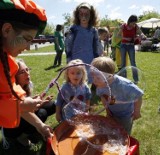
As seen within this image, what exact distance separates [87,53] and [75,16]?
1.96 ft

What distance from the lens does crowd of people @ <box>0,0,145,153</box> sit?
1545 millimetres

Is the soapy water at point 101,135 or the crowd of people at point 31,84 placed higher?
the crowd of people at point 31,84

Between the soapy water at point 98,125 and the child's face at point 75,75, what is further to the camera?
the child's face at point 75,75

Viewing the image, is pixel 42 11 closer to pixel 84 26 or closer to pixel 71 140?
pixel 71 140

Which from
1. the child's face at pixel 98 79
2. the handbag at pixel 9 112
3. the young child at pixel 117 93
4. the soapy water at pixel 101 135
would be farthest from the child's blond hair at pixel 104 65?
the handbag at pixel 9 112

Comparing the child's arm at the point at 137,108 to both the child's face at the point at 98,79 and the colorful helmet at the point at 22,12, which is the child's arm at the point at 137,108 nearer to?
the child's face at the point at 98,79

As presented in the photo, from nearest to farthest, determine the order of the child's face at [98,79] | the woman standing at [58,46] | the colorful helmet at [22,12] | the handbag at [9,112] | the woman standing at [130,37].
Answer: the colorful helmet at [22,12] → the handbag at [9,112] → the child's face at [98,79] → the woman standing at [130,37] → the woman standing at [58,46]

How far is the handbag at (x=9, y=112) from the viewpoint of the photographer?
5.59 feet

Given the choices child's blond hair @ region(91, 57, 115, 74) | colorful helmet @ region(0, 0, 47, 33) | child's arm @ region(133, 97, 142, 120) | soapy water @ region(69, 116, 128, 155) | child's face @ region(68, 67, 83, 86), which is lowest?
soapy water @ region(69, 116, 128, 155)

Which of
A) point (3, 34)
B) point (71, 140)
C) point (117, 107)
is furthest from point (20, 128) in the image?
point (3, 34)

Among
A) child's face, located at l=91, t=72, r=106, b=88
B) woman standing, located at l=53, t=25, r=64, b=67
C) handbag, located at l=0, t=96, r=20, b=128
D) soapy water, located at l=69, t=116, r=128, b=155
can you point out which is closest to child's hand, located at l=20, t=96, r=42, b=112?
handbag, located at l=0, t=96, r=20, b=128

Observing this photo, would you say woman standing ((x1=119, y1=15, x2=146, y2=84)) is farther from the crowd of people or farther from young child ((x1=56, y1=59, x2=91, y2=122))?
young child ((x1=56, y1=59, x2=91, y2=122))

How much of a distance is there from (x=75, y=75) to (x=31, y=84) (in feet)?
2.41

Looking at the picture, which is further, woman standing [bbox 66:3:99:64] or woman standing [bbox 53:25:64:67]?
woman standing [bbox 53:25:64:67]
